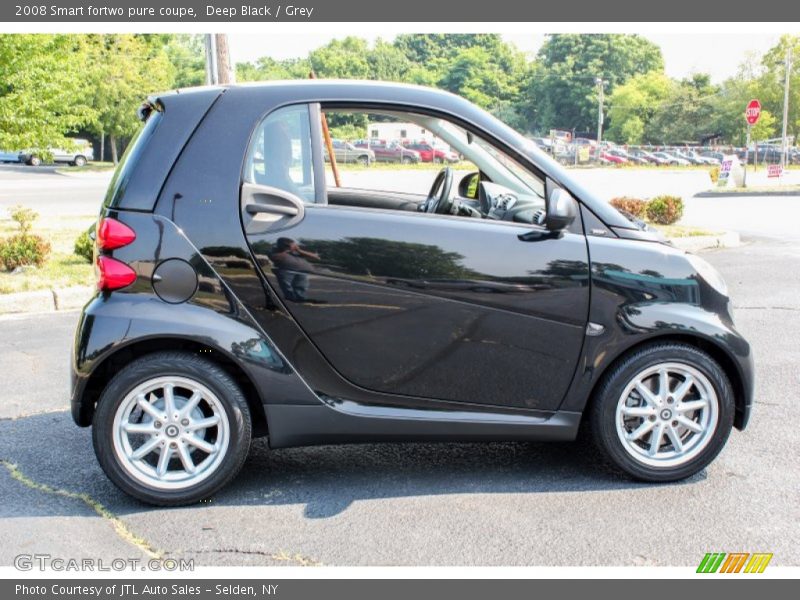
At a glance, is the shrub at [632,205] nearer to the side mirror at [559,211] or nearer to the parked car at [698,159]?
the side mirror at [559,211]

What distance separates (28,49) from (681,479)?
32.0 feet

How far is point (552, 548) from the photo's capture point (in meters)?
3.38

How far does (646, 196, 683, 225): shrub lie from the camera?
1426 cm

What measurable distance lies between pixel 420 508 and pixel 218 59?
8920mm

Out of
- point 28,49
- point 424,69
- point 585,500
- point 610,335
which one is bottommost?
point 585,500

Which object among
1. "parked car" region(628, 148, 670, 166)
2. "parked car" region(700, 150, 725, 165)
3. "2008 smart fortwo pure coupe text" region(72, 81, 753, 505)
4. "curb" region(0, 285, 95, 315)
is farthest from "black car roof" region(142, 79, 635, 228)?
"parked car" region(700, 150, 725, 165)

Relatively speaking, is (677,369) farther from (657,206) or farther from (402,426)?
(657,206)

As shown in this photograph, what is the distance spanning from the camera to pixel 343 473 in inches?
165

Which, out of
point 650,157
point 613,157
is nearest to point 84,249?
point 613,157

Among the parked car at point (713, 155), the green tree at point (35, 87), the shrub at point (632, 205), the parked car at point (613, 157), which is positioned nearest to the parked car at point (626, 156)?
the parked car at point (613, 157)

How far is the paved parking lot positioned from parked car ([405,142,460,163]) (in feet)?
4.87

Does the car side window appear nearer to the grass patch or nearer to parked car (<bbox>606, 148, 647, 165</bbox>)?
the grass patch

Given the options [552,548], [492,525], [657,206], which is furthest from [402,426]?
[657,206]

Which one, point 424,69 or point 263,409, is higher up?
point 424,69
